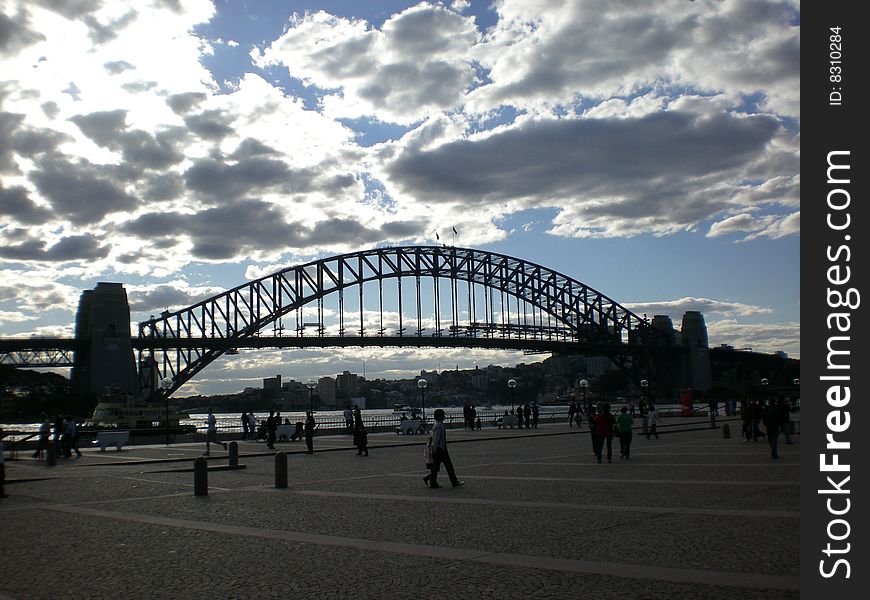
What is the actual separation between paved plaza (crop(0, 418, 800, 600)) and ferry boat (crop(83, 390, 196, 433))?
3333 cm

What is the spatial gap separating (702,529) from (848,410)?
2456 mm

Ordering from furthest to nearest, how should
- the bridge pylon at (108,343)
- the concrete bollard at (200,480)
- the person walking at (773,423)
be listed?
1. the bridge pylon at (108,343)
2. the person walking at (773,423)
3. the concrete bollard at (200,480)

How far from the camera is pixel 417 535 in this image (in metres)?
10.2


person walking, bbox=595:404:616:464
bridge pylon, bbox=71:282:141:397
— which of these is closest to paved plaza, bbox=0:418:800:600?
person walking, bbox=595:404:616:464

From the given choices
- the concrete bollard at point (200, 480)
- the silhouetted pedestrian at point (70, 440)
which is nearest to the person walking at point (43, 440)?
the silhouetted pedestrian at point (70, 440)

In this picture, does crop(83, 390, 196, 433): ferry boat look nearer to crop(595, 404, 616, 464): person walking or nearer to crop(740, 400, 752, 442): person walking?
crop(740, 400, 752, 442): person walking

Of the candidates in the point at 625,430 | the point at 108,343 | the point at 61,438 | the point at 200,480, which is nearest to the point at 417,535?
the point at 200,480

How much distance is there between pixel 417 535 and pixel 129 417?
4729 cm

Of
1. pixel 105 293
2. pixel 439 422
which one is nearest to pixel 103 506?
pixel 439 422

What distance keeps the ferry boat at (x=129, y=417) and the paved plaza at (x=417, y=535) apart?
33330 mm

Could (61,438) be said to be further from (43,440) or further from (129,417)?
(129,417)

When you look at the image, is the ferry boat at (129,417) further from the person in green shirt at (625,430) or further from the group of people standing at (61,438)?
the person in green shirt at (625,430)

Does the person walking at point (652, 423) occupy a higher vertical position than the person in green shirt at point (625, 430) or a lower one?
lower

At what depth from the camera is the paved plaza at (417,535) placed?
24.8 ft
